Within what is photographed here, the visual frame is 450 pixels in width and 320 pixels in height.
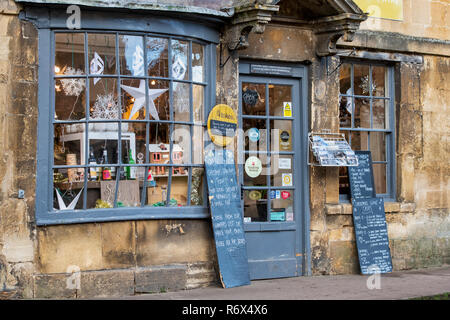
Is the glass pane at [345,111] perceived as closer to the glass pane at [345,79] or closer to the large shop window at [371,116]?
the large shop window at [371,116]

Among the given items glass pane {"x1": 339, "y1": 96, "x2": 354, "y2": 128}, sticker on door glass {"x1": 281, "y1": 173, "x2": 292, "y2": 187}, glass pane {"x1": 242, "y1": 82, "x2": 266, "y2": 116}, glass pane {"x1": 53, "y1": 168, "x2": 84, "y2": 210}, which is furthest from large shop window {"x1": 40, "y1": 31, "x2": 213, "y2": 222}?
glass pane {"x1": 339, "y1": 96, "x2": 354, "y2": 128}

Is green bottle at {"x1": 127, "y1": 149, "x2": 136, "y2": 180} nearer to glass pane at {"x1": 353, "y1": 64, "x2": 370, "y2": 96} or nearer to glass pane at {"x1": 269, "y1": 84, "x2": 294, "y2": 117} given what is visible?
glass pane at {"x1": 269, "y1": 84, "x2": 294, "y2": 117}

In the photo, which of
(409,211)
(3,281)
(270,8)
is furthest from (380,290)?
(3,281)

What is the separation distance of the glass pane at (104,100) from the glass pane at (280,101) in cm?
237

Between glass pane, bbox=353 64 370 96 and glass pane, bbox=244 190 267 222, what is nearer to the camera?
glass pane, bbox=244 190 267 222

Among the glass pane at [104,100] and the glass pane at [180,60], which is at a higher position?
the glass pane at [180,60]

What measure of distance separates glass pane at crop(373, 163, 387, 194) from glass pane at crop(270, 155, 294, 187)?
1516mm

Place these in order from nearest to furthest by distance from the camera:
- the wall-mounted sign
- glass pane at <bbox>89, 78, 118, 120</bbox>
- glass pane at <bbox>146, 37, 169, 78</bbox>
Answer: glass pane at <bbox>89, 78, 118, 120</bbox> → glass pane at <bbox>146, 37, 169, 78</bbox> → the wall-mounted sign

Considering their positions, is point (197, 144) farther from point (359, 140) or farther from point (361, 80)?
point (361, 80)

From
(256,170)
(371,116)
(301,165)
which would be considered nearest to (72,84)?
(256,170)

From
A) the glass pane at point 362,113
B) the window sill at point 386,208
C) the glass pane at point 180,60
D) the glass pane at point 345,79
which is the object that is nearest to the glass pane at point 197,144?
the glass pane at point 180,60

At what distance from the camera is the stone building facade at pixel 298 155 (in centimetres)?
800

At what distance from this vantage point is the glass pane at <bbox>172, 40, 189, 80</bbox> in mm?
8766

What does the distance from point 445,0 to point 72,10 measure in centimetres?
617
